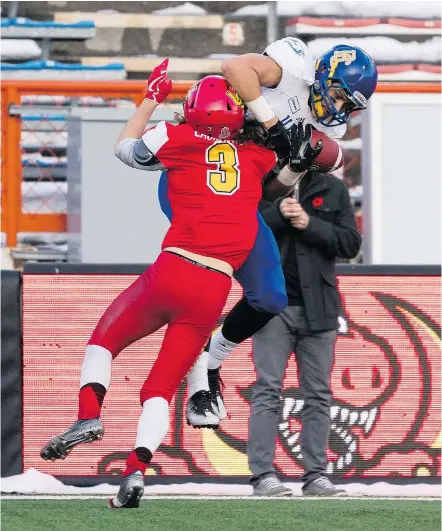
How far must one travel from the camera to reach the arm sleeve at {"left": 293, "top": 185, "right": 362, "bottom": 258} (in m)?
6.20

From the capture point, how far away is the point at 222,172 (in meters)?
4.85

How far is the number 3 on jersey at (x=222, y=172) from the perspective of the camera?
191 inches

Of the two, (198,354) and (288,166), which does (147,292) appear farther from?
(288,166)

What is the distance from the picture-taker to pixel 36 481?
659cm

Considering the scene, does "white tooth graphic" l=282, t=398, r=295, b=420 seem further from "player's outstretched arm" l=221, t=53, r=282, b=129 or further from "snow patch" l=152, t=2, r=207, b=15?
"snow patch" l=152, t=2, r=207, b=15

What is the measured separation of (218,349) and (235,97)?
1089 millimetres

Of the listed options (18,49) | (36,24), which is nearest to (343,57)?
(18,49)

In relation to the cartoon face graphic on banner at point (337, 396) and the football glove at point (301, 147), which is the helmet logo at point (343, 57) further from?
the cartoon face graphic on banner at point (337, 396)

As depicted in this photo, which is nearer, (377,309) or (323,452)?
(323,452)

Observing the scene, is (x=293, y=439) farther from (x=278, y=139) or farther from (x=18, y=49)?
(x=18, y=49)

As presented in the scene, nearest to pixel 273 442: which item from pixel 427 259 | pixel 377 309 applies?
pixel 377 309

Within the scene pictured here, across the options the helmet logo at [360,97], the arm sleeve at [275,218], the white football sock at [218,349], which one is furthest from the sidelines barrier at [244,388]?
the helmet logo at [360,97]

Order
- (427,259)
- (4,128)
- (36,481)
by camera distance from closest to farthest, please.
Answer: (36,481) → (427,259) → (4,128)

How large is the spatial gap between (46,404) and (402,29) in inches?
228
